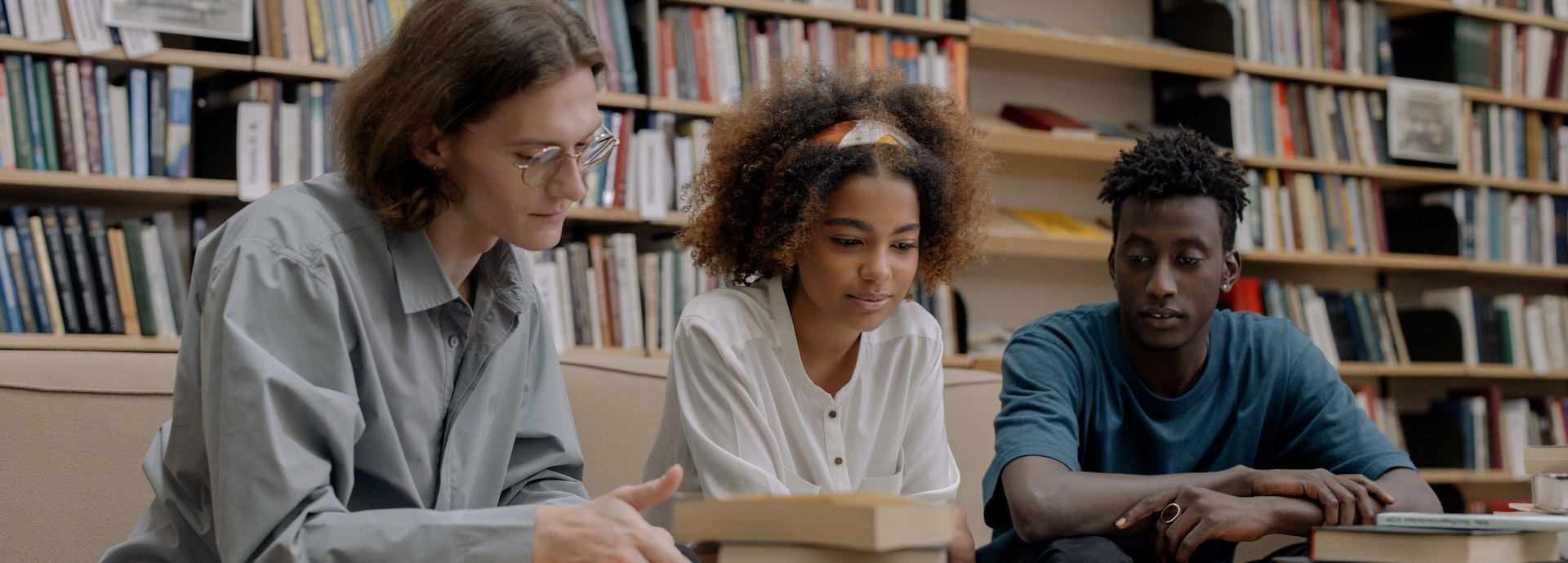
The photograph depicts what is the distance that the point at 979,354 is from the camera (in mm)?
3309

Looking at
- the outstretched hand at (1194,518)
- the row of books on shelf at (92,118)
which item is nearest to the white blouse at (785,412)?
the outstretched hand at (1194,518)

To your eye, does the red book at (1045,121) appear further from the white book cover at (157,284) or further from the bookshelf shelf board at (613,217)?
the white book cover at (157,284)

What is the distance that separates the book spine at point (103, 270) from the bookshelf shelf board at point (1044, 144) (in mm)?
2092

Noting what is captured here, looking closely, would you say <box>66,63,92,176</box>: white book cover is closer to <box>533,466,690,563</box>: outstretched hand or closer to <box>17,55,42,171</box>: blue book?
<box>17,55,42,171</box>: blue book

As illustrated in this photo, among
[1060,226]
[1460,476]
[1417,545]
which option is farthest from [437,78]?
[1460,476]

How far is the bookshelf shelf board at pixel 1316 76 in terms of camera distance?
3682 mm

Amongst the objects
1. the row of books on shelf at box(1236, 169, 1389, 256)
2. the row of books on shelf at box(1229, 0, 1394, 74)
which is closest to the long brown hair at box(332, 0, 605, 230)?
the row of books on shelf at box(1236, 169, 1389, 256)

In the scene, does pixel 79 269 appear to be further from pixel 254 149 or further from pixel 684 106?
pixel 684 106

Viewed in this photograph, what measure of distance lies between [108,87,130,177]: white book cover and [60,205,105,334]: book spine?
12 cm

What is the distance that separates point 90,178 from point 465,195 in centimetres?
157

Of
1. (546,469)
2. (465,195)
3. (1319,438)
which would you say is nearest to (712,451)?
(546,469)

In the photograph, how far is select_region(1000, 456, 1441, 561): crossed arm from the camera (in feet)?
4.86

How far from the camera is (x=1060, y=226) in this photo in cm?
354

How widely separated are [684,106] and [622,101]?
6.0 inches
